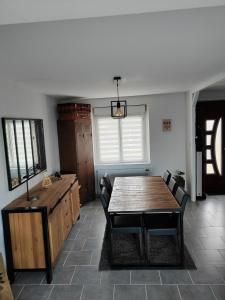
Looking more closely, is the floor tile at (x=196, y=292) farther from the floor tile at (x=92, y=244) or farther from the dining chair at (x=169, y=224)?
the floor tile at (x=92, y=244)

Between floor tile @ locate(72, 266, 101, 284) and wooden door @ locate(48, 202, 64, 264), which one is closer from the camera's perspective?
floor tile @ locate(72, 266, 101, 284)

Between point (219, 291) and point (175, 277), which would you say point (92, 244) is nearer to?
point (175, 277)

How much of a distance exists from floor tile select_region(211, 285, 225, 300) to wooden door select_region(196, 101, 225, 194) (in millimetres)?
2987

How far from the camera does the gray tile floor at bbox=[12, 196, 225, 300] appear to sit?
233cm

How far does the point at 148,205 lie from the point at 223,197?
10.1 feet

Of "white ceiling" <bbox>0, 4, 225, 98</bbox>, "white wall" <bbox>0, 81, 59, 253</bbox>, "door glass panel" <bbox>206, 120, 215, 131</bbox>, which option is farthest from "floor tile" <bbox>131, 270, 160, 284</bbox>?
"door glass panel" <bbox>206, 120, 215, 131</bbox>

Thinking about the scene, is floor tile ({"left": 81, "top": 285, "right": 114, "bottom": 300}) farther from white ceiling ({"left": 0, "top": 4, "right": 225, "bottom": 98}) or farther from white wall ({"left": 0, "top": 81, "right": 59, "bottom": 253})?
white ceiling ({"left": 0, "top": 4, "right": 225, "bottom": 98})

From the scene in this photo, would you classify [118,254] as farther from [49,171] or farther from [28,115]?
[28,115]

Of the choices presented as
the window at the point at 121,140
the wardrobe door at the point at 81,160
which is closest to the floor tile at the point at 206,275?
the wardrobe door at the point at 81,160

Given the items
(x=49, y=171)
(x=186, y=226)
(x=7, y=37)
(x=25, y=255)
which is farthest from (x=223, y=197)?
(x=7, y=37)

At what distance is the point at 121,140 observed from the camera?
5461mm

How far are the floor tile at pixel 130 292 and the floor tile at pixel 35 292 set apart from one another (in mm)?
739

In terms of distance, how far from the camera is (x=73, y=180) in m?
3.94

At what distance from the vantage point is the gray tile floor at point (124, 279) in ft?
7.64
